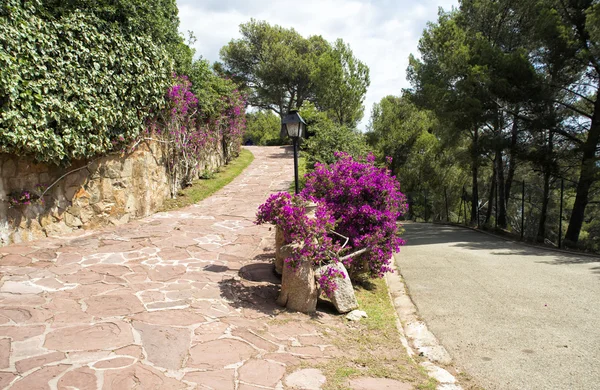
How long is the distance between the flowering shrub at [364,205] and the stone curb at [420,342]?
60 centimetres

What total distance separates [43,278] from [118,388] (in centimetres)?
287

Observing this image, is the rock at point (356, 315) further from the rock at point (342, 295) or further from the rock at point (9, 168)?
the rock at point (9, 168)

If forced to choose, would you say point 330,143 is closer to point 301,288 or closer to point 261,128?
point 301,288

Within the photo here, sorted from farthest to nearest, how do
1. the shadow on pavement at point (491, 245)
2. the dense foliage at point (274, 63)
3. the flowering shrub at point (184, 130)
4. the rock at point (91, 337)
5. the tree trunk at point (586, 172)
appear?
the dense foliage at point (274, 63)
the tree trunk at point (586, 172)
the flowering shrub at point (184, 130)
the shadow on pavement at point (491, 245)
the rock at point (91, 337)

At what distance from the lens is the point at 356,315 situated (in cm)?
497

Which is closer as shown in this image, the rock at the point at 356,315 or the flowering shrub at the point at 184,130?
the rock at the point at 356,315

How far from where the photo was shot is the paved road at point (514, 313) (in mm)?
3781

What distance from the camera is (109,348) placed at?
10.6 feet

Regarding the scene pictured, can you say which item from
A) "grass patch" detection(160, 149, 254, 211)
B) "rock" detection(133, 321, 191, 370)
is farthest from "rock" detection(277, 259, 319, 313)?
"grass patch" detection(160, 149, 254, 211)

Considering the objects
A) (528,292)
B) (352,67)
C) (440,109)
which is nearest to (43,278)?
(528,292)

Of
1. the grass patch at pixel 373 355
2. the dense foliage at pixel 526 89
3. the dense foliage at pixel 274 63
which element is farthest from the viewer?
the dense foliage at pixel 274 63

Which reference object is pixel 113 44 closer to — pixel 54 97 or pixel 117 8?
pixel 117 8

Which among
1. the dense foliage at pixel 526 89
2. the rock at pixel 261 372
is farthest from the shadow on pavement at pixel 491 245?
the rock at pixel 261 372

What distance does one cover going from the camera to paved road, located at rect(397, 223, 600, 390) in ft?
12.4
